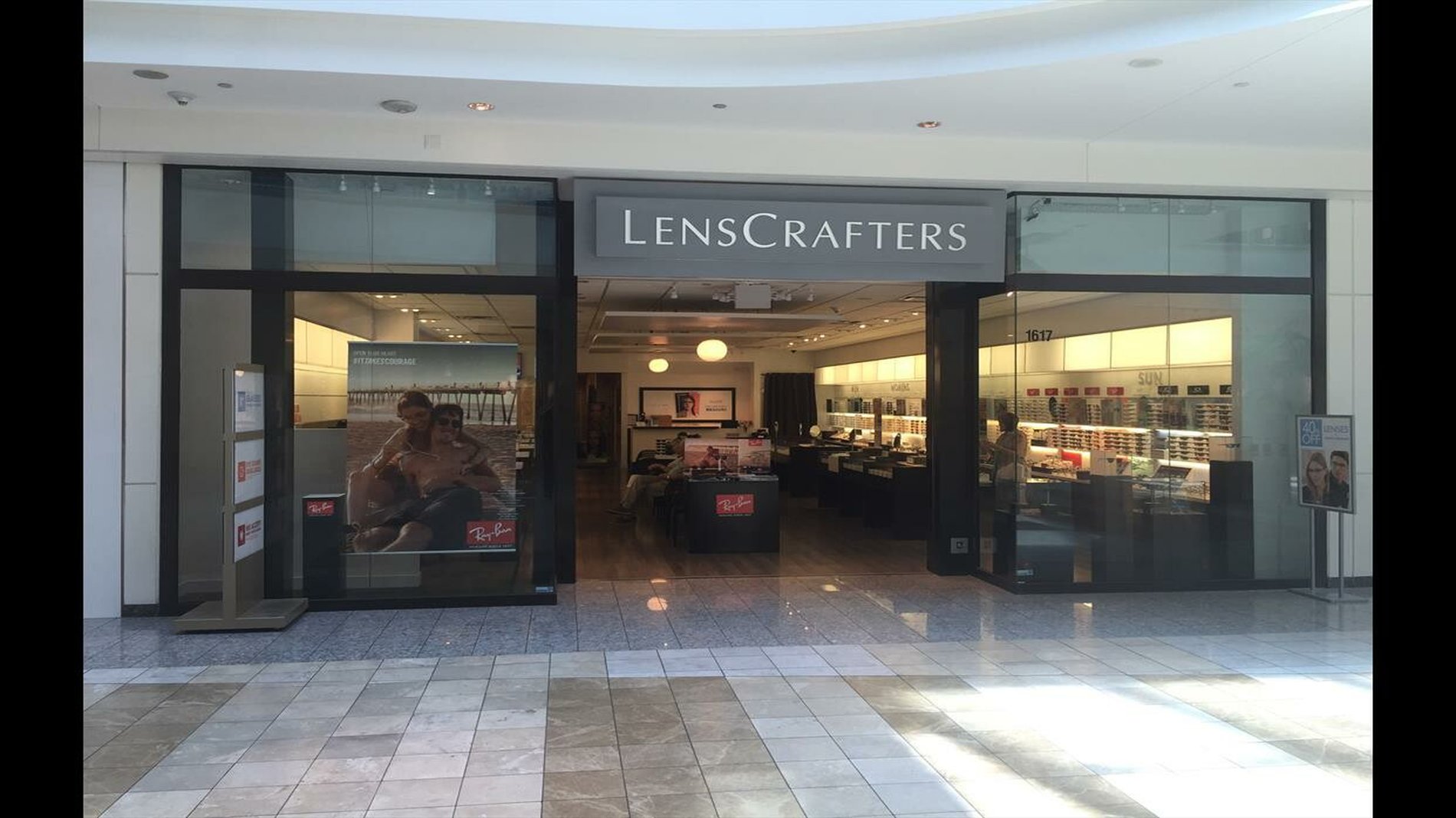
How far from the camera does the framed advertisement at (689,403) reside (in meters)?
20.2

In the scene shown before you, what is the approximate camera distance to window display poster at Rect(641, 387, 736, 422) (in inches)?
800

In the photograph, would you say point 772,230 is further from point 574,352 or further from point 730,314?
point 730,314

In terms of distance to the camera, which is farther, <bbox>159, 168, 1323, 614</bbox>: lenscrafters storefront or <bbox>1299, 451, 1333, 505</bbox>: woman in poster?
<bbox>1299, 451, 1333, 505</bbox>: woman in poster

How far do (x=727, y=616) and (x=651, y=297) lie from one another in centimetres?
533

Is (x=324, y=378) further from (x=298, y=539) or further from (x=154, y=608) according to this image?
(x=154, y=608)

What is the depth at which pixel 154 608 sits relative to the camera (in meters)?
6.54

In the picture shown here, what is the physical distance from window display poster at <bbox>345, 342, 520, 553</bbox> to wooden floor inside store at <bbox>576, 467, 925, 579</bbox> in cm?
150

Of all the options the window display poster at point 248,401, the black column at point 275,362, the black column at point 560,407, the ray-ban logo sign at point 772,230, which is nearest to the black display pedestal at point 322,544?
the black column at point 275,362

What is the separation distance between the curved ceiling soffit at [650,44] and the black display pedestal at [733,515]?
4746 mm

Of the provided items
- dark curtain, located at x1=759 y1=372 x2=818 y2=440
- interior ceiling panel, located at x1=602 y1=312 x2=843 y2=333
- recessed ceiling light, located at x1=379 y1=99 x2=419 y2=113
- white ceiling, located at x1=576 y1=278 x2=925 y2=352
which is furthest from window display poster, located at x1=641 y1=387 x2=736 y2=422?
recessed ceiling light, located at x1=379 y1=99 x2=419 y2=113

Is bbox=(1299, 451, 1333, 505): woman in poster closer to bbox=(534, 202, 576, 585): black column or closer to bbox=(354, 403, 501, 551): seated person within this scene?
bbox=(534, 202, 576, 585): black column

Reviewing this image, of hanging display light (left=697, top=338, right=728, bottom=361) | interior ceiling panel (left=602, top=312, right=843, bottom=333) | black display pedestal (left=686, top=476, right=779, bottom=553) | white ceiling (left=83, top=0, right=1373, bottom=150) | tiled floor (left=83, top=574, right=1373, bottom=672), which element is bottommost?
tiled floor (left=83, top=574, right=1373, bottom=672)

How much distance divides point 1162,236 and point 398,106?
18.0ft
